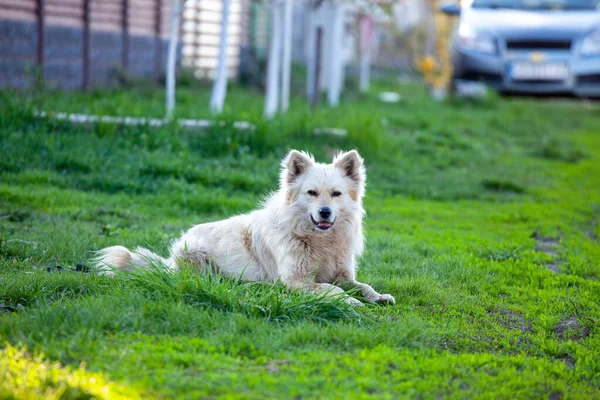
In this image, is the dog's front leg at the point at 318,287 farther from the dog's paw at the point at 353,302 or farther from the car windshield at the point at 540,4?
the car windshield at the point at 540,4

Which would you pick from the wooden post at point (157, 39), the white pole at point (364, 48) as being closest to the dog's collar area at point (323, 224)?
the wooden post at point (157, 39)

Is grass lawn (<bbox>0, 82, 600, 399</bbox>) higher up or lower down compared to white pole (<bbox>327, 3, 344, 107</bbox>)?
lower down

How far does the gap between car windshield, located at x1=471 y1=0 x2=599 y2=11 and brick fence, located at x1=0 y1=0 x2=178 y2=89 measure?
7.06 m

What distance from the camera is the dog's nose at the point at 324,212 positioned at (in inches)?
202

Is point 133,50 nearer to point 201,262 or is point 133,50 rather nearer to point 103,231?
point 103,231

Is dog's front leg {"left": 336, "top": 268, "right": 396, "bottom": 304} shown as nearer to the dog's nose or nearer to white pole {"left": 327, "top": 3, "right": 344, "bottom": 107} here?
the dog's nose

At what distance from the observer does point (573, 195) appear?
9.36 metres

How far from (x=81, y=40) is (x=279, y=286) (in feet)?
32.3

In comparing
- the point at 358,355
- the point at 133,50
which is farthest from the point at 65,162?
the point at 133,50

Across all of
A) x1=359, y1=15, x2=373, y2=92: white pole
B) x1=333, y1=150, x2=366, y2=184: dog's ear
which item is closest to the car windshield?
x1=359, y1=15, x2=373, y2=92: white pole

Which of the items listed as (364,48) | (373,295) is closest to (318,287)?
(373,295)

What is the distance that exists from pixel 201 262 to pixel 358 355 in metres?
1.89

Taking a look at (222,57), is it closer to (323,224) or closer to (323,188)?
(323,188)

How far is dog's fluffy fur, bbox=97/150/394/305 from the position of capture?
521 cm
